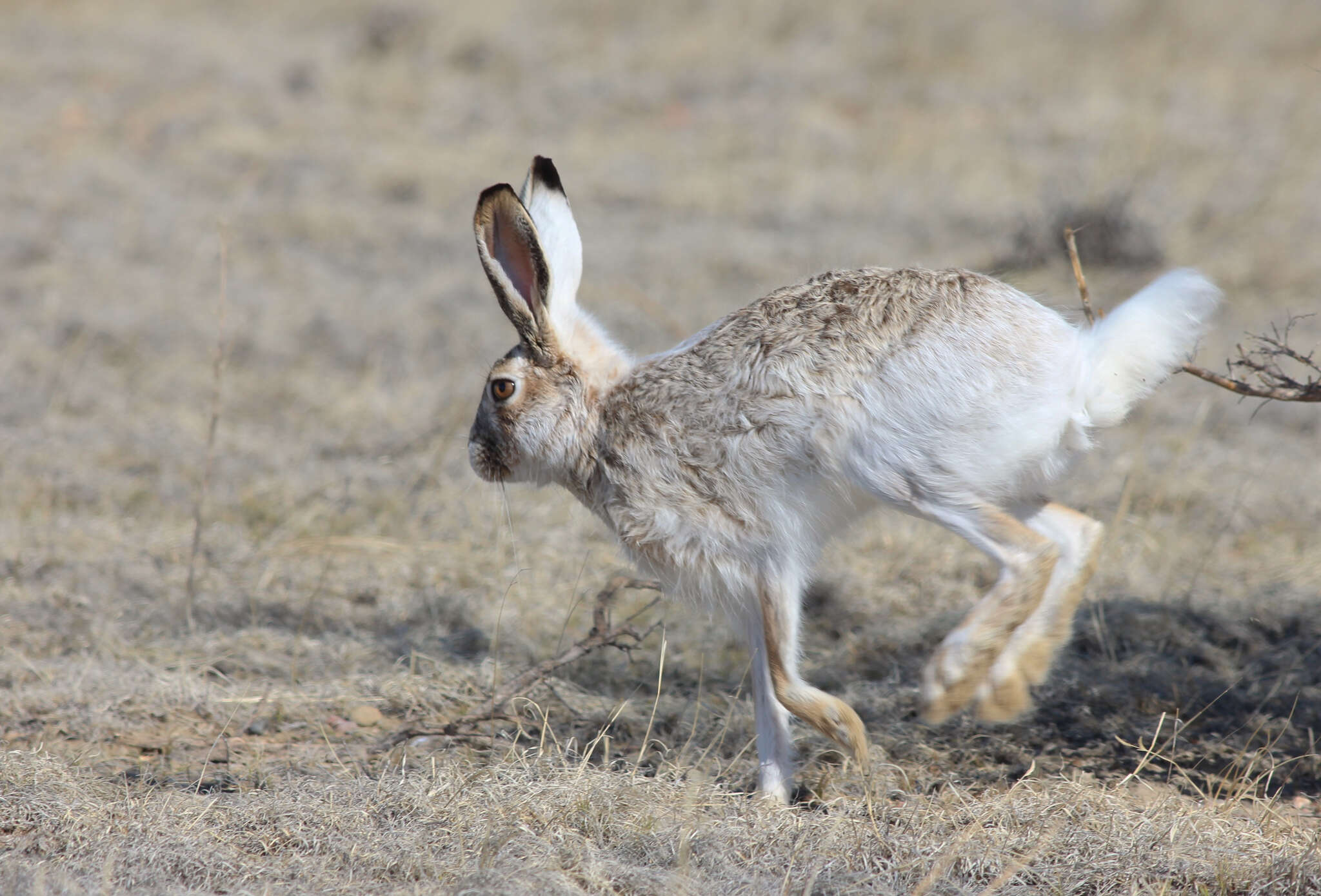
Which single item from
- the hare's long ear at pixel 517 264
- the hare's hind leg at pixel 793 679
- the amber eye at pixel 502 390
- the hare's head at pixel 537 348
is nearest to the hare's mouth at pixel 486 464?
the hare's head at pixel 537 348

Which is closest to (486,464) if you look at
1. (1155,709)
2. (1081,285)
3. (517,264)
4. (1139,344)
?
(517,264)

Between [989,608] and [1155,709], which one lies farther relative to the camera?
[1155,709]

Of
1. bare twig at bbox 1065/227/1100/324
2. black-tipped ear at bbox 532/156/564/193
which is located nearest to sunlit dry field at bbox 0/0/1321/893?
bare twig at bbox 1065/227/1100/324

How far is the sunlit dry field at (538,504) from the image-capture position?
301 cm

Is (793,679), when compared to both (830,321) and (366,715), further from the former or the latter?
(366,715)

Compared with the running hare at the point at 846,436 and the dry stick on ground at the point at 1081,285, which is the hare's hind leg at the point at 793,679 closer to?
the running hare at the point at 846,436

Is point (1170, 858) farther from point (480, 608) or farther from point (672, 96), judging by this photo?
point (672, 96)

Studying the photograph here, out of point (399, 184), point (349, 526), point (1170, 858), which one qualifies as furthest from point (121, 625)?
point (399, 184)

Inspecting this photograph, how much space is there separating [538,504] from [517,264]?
7.36ft

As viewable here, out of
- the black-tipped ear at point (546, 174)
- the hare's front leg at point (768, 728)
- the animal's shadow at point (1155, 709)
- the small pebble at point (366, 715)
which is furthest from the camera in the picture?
the small pebble at point (366, 715)

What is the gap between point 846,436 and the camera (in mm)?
3064

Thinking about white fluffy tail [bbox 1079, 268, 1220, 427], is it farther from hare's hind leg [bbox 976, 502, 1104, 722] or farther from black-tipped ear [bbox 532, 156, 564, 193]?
black-tipped ear [bbox 532, 156, 564, 193]

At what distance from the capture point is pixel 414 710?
407cm

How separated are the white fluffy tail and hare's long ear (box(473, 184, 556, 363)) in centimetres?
149
